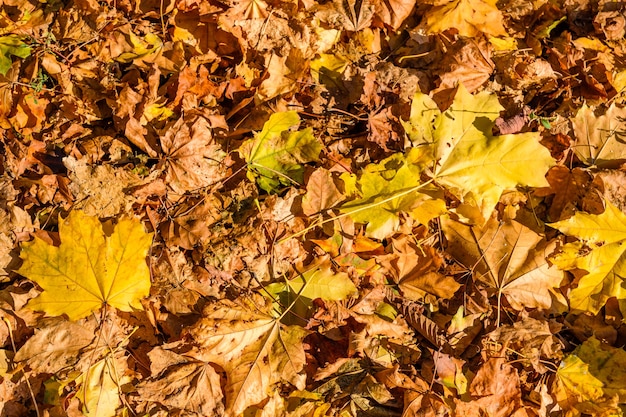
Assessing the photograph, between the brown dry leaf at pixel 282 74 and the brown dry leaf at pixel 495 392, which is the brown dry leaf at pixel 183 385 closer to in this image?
the brown dry leaf at pixel 495 392

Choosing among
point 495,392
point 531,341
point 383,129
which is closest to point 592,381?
point 531,341

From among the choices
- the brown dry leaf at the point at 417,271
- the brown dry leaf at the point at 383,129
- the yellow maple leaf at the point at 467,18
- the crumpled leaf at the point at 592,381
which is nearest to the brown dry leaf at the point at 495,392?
the crumpled leaf at the point at 592,381

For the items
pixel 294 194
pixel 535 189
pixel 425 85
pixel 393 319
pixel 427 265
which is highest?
pixel 425 85

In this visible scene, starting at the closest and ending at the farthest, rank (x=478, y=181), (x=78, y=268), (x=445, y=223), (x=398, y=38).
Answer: (x=78, y=268)
(x=478, y=181)
(x=445, y=223)
(x=398, y=38)

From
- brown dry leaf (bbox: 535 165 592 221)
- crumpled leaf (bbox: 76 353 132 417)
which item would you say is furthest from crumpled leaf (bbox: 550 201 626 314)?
crumpled leaf (bbox: 76 353 132 417)

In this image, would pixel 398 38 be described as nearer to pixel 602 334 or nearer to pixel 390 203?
pixel 390 203

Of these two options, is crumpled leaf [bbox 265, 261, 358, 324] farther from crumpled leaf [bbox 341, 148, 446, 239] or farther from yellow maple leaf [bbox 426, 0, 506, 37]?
yellow maple leaf [bbox 426, 0, 506, 37]

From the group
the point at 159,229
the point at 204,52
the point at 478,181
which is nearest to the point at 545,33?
Answer: the point at 478,181
